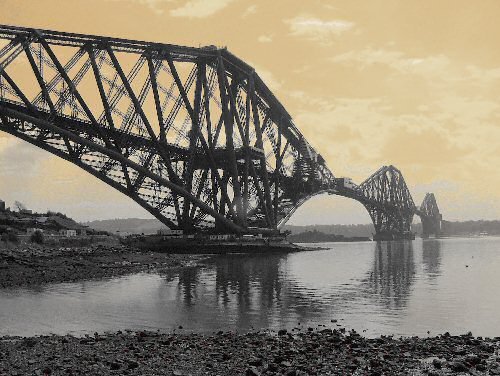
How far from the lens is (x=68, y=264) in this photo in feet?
145

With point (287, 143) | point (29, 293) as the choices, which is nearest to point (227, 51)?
point (287, 143)

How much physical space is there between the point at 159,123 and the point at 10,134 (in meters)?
20.0

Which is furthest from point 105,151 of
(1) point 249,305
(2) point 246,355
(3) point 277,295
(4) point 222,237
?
(2) point 246,355

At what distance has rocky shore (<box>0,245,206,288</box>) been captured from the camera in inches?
1462

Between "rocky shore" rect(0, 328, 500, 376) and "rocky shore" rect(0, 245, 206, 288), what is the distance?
1898cm

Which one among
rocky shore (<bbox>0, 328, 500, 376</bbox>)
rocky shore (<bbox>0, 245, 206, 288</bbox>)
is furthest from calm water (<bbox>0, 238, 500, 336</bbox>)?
rocky shore (<bbox>0, 328, 500, 376</bbox>)

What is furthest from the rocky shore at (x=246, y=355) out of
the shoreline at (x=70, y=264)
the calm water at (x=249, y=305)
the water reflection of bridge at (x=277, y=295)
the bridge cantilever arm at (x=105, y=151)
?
the bridge cantilever arm at (x=105, y=151)

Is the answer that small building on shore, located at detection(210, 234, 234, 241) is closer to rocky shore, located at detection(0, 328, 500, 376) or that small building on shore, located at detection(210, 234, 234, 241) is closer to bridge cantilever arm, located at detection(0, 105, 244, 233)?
bridge cantilever arm, located at detection(0, 105, 244, 233)

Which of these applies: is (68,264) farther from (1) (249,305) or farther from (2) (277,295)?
(1) (249,305)

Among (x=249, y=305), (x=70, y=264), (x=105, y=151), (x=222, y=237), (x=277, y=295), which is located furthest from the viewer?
(x=222, y=237)

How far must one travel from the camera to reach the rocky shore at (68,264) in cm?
3712

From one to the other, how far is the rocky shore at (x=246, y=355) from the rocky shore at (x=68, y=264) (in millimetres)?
18984

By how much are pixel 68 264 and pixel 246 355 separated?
1255 inches

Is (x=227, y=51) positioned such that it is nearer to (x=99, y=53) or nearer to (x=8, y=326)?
(x=99, y=53)
